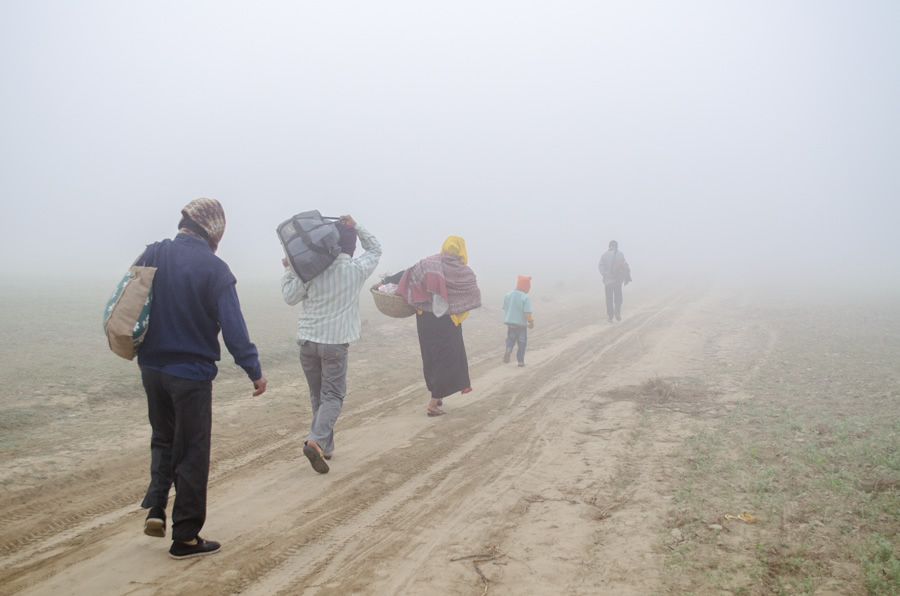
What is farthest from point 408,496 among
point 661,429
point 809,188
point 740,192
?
point 809,188

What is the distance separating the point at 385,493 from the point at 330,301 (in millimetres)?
1625

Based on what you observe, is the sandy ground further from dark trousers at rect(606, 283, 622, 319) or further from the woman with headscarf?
dark trousers at rect(606, 283, 622, 319)

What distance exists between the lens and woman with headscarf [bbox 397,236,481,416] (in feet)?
22.1

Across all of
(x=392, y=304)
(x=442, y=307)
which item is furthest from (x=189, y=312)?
(x=442, y=307)

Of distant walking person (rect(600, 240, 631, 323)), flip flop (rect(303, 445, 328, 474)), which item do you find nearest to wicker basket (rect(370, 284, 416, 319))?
flip flop (rect(303, 445, 328, 474))

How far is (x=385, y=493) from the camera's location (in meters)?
4.60

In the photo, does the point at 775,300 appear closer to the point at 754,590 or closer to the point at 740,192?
the point at 754,590

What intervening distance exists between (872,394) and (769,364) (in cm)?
231

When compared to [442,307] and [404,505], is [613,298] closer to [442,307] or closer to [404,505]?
[442,307]

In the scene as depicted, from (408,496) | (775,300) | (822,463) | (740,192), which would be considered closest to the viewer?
(408,496)

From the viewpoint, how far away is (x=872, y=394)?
7402mm

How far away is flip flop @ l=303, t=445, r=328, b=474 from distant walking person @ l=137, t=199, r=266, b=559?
52.6 inches

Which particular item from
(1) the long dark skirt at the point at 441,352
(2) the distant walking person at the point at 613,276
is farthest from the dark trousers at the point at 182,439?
(2) the distant walking person at the point at 613,276

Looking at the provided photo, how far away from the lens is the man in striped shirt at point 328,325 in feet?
16.4
